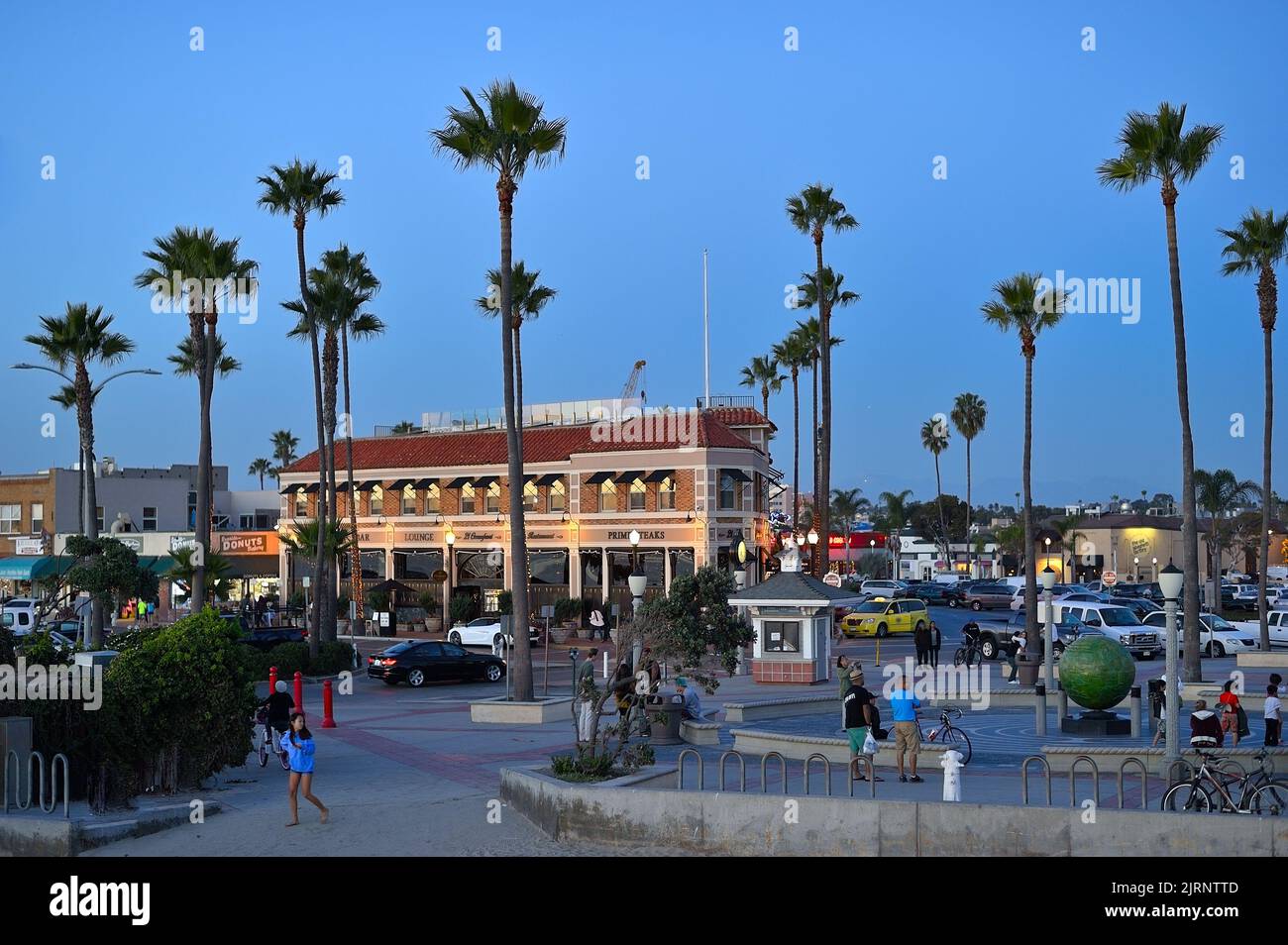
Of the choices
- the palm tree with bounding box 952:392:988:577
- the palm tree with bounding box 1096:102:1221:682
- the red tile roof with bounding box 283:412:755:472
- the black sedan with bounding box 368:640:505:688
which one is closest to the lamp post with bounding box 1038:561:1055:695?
the palm tree with bounding box 1096:102:1221:682

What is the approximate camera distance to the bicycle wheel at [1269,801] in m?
13.9

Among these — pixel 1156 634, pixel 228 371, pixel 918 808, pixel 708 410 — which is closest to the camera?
pixel 918 808

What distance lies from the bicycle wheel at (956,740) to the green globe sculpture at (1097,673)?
10.3 feet

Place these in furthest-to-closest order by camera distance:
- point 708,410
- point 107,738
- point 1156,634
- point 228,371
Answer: point 708,410
point 228,371
point 1156,634
point 107,738

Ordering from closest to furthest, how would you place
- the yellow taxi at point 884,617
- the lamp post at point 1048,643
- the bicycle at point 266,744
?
the bicycle at point 266,744, the lamp post at point 1048,643, the yellow taxi at point 884,617

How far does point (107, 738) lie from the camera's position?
17859mm

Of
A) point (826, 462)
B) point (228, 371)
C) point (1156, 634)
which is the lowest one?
point (1156, 634)

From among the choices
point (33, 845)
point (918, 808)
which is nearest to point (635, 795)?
point (918, 808)

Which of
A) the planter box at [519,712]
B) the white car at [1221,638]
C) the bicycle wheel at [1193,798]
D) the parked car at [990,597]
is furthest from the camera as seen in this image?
the parked car at [990,597]

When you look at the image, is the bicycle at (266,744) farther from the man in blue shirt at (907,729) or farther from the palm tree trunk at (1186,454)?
the palm tree trunk at (1186,454)

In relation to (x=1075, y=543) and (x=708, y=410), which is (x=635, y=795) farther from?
(x=1075, y=543)

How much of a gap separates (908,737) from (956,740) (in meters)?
3.23

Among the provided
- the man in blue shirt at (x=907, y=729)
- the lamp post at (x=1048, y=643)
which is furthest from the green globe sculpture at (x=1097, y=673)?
the man in blue shirt at (x=907, y=729)
